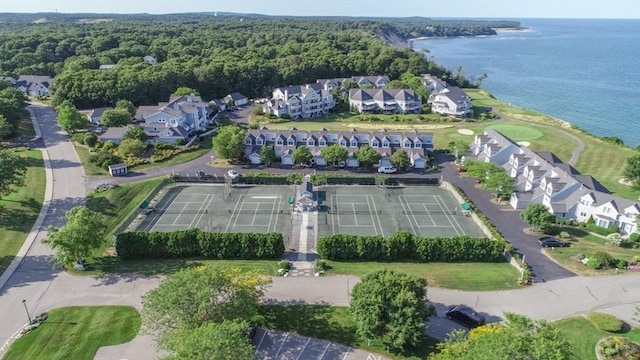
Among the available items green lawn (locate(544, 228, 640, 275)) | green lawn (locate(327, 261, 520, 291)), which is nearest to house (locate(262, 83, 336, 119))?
green lawn (locate(327, 261, 520, 291))

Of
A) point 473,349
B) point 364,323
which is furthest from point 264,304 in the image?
point 473,349

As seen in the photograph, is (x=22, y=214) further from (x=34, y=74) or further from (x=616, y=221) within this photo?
(x=34, y=74)

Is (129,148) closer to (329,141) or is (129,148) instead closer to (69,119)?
(69,119)

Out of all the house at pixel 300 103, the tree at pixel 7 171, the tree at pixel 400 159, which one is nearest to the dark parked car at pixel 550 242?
the tree at pixel 400 159

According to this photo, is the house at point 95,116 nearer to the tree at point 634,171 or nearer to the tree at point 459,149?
the tree at point 459,149

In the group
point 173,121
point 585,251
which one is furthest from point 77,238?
point 585,251
